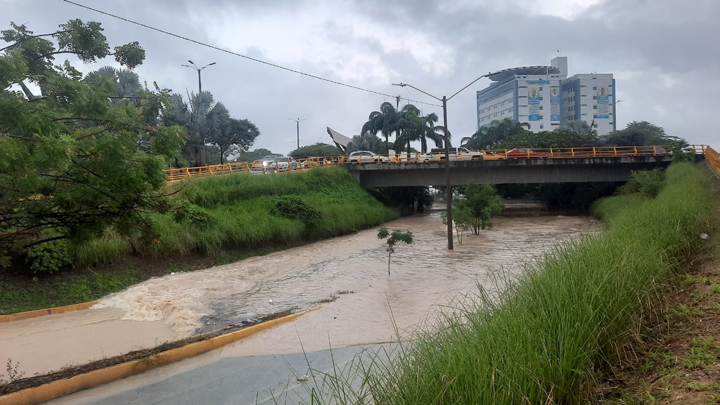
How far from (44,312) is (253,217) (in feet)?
46.1

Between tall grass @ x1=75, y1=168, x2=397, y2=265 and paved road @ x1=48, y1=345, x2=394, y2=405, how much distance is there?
6.56 metres

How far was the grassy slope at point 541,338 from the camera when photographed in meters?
3.99

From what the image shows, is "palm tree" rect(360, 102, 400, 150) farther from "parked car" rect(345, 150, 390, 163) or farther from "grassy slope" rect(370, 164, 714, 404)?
"grassy slope" rect(370, 164, 714, 404)

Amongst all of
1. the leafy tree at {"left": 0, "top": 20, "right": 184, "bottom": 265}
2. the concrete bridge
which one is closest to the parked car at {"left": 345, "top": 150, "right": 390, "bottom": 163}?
the concrete bridge

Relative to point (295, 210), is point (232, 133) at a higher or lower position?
higher

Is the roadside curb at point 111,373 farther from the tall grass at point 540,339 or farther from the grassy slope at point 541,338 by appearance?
the grassy slope at point 541,338

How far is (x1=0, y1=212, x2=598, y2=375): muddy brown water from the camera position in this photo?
38.7ft

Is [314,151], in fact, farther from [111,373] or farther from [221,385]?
[221,385]

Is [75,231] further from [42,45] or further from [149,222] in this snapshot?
[42,45]

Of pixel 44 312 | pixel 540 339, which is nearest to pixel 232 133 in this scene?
pixel 44 312

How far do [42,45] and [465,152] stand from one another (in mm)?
43201

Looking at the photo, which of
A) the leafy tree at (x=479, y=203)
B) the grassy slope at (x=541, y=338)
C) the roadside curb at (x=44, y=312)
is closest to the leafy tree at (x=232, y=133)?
the leafy tree at (x=479, y=203)

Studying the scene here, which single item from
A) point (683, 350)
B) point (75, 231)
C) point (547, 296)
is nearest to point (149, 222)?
point (75, 231)

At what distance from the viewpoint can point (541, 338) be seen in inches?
184
